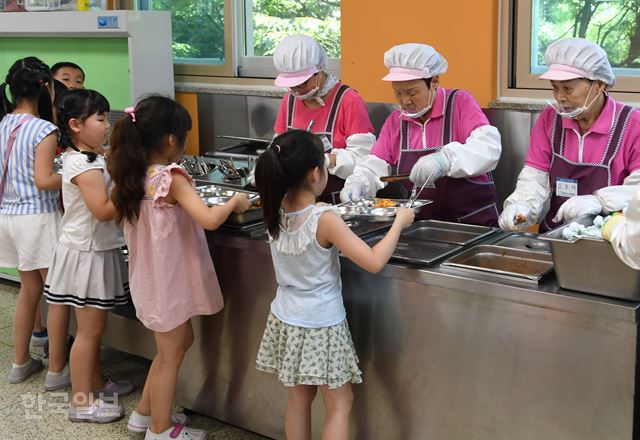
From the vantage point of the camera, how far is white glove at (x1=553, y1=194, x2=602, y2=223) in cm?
209

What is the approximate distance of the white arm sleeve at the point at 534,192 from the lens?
240 cm

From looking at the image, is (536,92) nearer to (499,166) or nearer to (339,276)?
(499,166)

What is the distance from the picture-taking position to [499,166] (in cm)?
301

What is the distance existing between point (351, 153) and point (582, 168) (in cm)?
85

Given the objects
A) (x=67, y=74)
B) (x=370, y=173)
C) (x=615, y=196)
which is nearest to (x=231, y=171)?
(x=370, y=173)

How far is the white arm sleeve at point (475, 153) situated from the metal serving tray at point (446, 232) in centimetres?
24

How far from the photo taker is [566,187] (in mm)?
2387

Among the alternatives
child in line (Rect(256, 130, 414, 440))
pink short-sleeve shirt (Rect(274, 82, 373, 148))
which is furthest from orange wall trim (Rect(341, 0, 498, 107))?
child in line (Rect(256, 130, 414, 440))

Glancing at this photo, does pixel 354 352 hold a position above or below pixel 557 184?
below

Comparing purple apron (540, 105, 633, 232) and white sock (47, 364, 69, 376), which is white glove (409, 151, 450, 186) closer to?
purple apron (540, 105, 633, 232)

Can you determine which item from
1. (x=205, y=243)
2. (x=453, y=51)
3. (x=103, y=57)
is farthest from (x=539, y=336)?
(x=103, y=57)

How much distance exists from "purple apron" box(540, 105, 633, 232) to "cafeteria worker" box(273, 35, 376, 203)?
2.37 feet

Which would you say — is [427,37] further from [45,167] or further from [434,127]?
[45,167]

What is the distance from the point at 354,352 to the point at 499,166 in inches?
50.1
